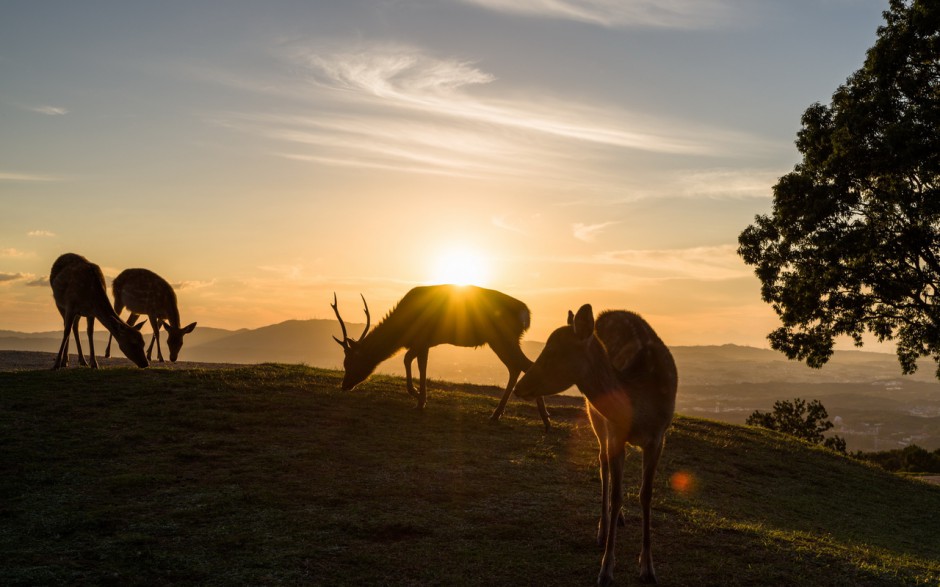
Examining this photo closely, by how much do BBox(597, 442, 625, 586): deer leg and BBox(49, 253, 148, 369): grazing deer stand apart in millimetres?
15362

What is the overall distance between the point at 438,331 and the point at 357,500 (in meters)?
7.26

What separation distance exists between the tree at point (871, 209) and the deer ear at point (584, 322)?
1830 centimetres

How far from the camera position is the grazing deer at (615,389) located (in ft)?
22.6

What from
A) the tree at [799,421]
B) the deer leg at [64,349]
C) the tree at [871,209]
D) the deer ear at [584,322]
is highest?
the tree at [871,209]

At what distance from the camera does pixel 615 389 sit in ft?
23.2

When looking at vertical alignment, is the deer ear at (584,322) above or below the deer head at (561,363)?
above

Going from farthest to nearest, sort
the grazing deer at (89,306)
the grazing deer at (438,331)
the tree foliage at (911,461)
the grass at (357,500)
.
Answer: the tree foliage at (911,461), the grazing deer at (89,306), the grazing deer at (438,331), the grass at (357,500)

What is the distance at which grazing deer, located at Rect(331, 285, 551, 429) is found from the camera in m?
16.1

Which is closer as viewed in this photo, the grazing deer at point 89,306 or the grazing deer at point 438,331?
the grazing deer at point 438,331

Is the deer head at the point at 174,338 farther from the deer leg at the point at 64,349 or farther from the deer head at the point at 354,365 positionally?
the deer head at the point at 354,365

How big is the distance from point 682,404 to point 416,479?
19168cm

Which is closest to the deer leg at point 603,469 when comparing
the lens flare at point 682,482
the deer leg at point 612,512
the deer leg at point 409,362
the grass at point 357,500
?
the grass at point 357,500

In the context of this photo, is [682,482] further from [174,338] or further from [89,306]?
[174,338]

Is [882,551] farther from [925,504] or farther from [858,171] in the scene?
[858,171]
